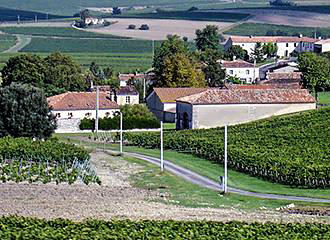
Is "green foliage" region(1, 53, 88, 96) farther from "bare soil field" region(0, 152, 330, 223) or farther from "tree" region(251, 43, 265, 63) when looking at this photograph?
"tree" region(251, 43, 265, 63)

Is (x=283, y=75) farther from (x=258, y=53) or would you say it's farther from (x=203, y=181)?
(x=203, y=181)

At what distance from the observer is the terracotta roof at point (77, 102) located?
94062 millimetres

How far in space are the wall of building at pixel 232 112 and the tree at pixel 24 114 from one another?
16.4 metres

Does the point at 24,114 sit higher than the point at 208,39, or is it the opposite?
the point at 208,39

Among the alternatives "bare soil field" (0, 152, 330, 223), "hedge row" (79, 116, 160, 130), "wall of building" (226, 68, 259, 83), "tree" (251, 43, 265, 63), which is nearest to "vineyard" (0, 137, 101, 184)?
"bare soil field" (0, 152, 330, 223)

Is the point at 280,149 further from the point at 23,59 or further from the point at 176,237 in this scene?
the point at 23,59

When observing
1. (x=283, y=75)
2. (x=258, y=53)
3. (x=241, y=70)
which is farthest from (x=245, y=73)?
(x=258, y=53)

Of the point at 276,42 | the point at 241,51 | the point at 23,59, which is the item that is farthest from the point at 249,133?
the point at 276,42

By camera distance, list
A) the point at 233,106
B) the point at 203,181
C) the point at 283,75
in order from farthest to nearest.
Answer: the point at 283,75, the point at 233,106, the point at 203,181

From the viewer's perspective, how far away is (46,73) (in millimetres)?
106312

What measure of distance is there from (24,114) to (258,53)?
92927mm

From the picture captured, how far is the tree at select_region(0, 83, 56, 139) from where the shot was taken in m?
76.3

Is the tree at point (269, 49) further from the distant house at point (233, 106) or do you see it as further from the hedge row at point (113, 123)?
the hedge row at point (113, 123)

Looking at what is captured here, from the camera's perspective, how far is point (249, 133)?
79438 millimetres
